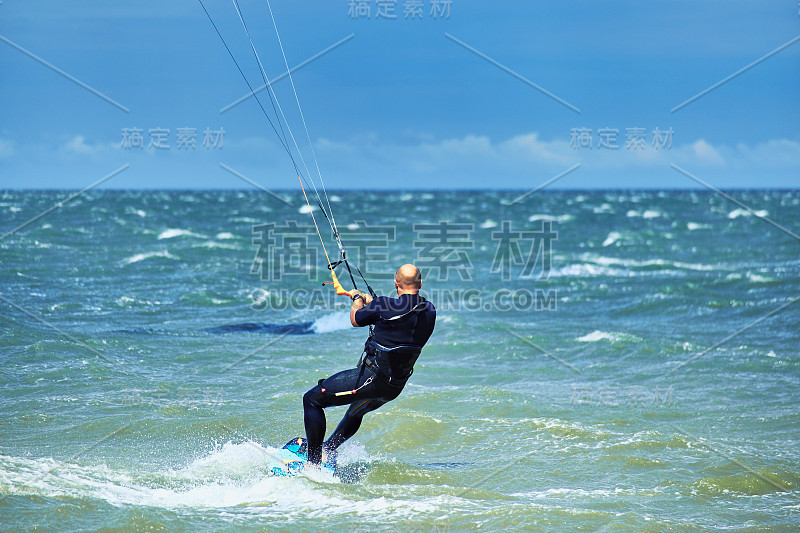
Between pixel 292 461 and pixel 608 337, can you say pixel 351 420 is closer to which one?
pixel 292 461

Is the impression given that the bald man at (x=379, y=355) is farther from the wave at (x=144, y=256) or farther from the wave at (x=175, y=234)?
the wave at (x=175, y=234)

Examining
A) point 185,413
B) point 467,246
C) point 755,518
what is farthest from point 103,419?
point 467,246

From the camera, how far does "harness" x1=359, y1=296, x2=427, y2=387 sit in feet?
20.4

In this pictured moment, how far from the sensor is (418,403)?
934 centimetres

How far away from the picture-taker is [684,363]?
1166 centimetres

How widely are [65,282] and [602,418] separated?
13.5m

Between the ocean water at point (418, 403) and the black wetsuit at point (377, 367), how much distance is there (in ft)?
1.56

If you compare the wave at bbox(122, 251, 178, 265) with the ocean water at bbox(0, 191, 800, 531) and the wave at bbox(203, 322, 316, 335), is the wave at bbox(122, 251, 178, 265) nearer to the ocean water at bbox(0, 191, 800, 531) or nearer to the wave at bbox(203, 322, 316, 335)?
the ocean water at bbox(0, 191, 800, 531)

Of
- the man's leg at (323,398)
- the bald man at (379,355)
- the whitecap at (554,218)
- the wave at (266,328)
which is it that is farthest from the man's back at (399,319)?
the whitecap at (554,218)

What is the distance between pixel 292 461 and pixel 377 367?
1187 mm

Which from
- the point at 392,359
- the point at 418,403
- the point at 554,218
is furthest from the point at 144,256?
the point at 554,218

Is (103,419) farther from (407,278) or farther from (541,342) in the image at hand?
(541,342)

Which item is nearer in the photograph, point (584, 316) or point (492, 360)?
point (492, 360)

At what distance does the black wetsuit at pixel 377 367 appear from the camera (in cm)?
611
